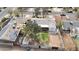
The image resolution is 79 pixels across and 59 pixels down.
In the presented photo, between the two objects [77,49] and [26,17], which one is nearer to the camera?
[77,49]

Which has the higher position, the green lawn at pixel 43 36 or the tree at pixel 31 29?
the tree at pixel 31 29

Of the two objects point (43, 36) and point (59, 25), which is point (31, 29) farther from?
point (59, 25)

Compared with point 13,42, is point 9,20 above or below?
above

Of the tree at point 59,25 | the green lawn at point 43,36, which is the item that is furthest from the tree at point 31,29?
the tree at point 59,25

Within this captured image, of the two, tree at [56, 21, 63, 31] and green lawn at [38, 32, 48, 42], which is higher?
tree at [56, 21, 63, 31]

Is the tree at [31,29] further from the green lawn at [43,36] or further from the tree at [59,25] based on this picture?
the tree at [59,25]

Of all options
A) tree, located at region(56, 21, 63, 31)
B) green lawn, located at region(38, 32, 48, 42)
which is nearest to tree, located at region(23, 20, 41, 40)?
green lawn, located at region(38, 32, 48, 42)

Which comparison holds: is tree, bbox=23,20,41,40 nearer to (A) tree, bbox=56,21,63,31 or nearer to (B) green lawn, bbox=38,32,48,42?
(B) green lawn, bbox=38,32,48,42

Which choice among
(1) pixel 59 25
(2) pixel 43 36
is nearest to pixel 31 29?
(2) pixel 43 36

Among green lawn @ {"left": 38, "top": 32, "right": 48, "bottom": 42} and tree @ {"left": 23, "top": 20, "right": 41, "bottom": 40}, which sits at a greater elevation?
tree @ {"left": 23, "top": 20, "right": 41, "bottom": 40}
